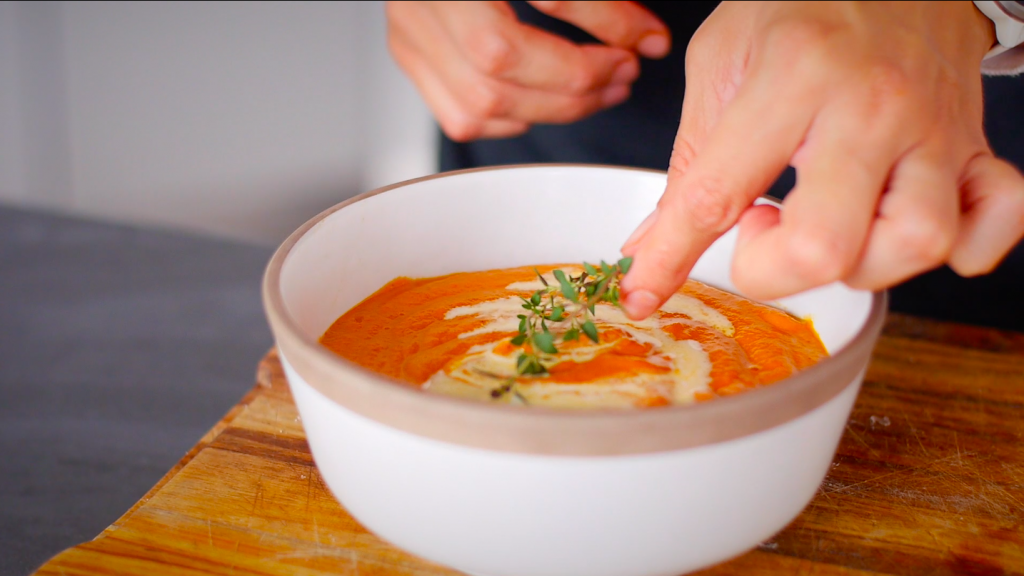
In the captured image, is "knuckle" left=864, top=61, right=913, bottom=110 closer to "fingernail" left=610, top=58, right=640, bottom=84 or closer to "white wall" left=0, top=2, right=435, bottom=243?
"fingernail" left=610, top=58, right=640, bottom=84

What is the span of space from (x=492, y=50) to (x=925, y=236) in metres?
0.90

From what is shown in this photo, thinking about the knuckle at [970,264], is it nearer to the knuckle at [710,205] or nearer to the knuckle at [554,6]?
the knuckle at [710,205]

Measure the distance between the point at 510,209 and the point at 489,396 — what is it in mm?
458

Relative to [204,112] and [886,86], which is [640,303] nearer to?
[886,86]

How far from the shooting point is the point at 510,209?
1.22 m

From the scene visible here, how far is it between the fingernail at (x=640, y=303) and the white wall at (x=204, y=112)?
Answer: 2.98 metres

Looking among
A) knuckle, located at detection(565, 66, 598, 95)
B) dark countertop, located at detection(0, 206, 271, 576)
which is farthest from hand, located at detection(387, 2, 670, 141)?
dark countertop, located at detection(0, 206, 271, 576)

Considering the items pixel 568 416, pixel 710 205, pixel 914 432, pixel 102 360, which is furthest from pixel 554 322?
pixel 102 360

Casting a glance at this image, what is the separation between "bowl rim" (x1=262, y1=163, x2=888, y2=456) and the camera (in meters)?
0.63

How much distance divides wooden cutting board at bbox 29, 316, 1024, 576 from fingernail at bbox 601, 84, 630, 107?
708 mm

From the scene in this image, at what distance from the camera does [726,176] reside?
0.76 metres

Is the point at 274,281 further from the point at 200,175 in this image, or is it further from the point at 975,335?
the point at 200,175

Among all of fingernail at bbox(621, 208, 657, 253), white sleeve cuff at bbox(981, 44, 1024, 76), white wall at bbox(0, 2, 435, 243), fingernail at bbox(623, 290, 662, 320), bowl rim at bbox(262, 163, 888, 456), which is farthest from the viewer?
white wall at bbox(0, 2, 435, 243)

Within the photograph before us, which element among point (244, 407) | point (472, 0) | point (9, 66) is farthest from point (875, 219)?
point (9, 66)
